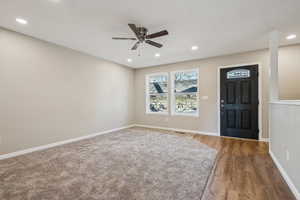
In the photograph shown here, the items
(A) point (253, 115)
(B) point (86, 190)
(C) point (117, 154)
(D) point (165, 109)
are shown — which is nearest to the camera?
(B) point (86, 190)

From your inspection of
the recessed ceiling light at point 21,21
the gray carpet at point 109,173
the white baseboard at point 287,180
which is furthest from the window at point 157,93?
the recessed ceiling light at point 21,21

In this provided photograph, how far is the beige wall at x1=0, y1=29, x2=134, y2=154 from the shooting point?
276 centimetres

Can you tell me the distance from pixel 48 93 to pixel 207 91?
457 cm

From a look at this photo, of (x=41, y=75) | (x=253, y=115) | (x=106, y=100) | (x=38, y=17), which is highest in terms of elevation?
(x=38, y=17)

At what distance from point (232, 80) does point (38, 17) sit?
191 inches

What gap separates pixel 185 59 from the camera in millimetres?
4801

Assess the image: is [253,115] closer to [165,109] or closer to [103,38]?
[165,109]

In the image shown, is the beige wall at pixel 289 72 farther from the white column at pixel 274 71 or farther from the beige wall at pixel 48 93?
the beige wall at pixel 48 93

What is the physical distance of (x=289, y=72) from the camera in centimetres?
353

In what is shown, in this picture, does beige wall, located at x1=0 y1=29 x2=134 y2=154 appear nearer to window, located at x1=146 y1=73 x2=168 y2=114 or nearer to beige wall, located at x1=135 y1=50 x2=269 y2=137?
window, located at x1=146 y1=73 x2=168 y2=114

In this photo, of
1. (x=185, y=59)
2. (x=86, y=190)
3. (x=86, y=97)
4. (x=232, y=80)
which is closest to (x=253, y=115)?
(x=232, y=80)

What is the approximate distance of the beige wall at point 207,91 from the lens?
377 cm

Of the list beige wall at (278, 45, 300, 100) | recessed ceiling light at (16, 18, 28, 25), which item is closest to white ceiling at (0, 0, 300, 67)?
recessed ceiling light at (16, 18, 28, 25)

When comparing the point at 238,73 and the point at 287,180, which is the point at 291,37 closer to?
the point at 238,73
